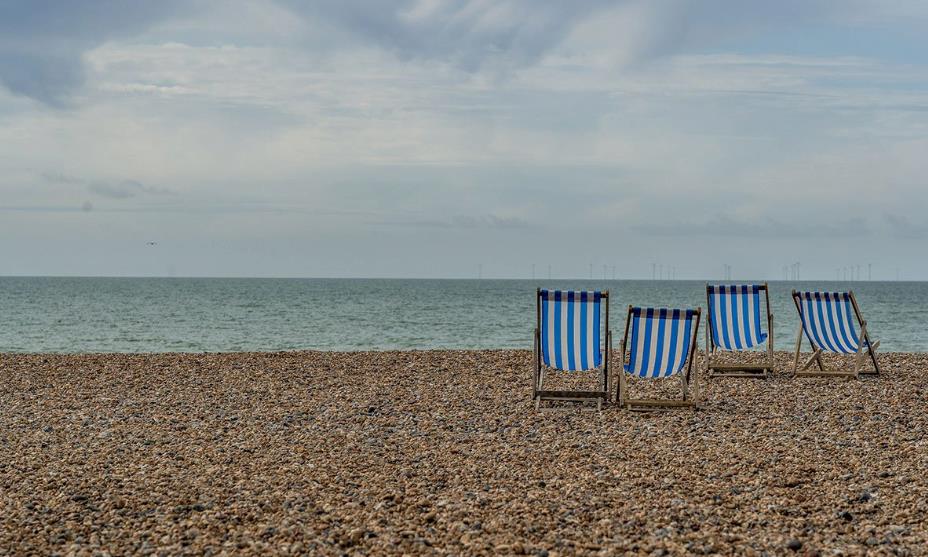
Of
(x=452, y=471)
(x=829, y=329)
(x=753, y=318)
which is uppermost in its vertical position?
(x=753, y=318)

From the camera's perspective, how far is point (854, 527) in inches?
162

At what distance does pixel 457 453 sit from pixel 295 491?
1275mm

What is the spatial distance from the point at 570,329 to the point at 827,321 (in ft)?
11.7

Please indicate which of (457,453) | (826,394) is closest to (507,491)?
(457,453)

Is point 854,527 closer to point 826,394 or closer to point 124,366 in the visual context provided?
point 826,394

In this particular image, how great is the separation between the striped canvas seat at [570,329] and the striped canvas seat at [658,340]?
0.33 metres

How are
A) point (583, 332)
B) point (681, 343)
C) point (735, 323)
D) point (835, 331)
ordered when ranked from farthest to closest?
1. point (835, 331)
2. point (735, 323)
3. point (583, 332)
4. point (681, 343)

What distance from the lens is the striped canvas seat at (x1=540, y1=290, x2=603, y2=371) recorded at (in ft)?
25.4

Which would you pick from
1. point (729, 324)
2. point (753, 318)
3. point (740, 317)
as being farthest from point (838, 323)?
point (729, 324)

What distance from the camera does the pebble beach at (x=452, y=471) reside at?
13.1 feet

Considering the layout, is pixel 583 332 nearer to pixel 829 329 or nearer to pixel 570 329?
pixel 570 329

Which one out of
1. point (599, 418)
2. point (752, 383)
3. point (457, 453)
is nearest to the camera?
point (457, 453)

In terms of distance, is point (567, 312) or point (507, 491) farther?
point (567, 312)

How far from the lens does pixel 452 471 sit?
518 centimetres
